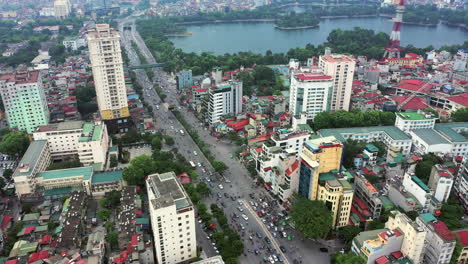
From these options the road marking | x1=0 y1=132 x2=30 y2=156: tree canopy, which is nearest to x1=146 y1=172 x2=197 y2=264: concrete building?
the road marking

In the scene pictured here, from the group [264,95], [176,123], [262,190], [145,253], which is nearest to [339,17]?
[264,95]

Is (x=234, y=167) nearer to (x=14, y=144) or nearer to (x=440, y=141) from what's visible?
(x=440, y=141)

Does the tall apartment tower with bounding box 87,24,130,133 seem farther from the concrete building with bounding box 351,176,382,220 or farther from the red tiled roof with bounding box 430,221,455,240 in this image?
the red tiled roof with bounding box 430,221,455,240

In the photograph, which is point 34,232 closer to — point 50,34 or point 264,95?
point 264,95

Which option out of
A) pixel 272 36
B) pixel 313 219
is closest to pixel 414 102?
pixel 313 219

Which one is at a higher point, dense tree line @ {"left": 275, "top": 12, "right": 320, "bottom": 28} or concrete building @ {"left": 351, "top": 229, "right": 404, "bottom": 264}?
dense tree line @ {"left": 275, "top": 12, "right": 320, "bottom": 28}

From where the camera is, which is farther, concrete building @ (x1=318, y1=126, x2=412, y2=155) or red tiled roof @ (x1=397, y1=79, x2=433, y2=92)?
red tiled roof @ (x1=397, y1=79, x2=433, y2=92)

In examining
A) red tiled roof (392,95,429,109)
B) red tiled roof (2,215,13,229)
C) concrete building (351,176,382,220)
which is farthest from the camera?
red tiled roof (392,95,429,109)
